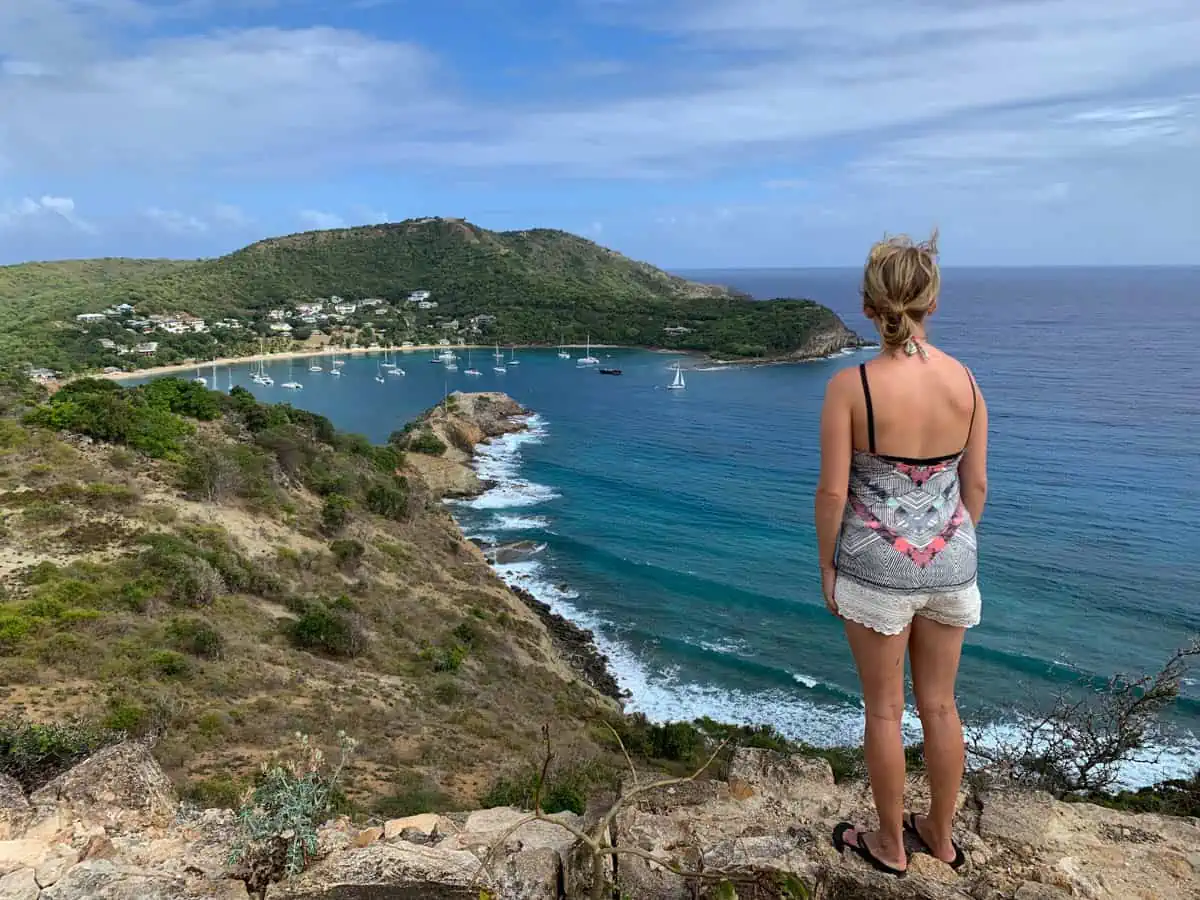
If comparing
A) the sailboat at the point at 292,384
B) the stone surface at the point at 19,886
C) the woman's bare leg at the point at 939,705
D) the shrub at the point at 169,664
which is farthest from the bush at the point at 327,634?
the sailboat at the point at 292,384

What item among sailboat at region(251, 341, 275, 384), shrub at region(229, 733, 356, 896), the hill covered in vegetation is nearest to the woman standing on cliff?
shrub at region(229, 733, 356, 896)

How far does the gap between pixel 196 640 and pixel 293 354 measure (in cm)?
8020

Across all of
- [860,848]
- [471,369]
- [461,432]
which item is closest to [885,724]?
[860,848]

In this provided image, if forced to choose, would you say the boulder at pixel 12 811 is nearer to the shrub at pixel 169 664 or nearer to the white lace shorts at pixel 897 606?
the white lace shorts at pixel 897 606

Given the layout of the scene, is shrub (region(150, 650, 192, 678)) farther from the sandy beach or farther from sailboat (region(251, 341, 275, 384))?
sailboat (region(251, 341, 275, 384))

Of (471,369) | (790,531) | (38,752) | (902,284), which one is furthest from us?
(471,369)

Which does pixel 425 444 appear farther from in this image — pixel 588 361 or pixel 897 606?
pixel 588 361

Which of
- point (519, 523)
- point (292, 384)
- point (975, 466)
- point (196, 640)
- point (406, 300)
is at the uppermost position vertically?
point (406, 300)

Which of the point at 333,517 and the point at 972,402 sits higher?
the point at 972,402

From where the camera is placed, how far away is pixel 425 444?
41.9 m

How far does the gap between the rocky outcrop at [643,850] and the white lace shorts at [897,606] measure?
0.94 metres

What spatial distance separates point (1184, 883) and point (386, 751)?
27.2ft

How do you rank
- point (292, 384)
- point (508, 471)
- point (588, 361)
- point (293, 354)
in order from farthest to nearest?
point (293, 354), point (588, 361), point (292, 384), point (508, 471)

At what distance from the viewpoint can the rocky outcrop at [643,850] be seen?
2.79 meters
